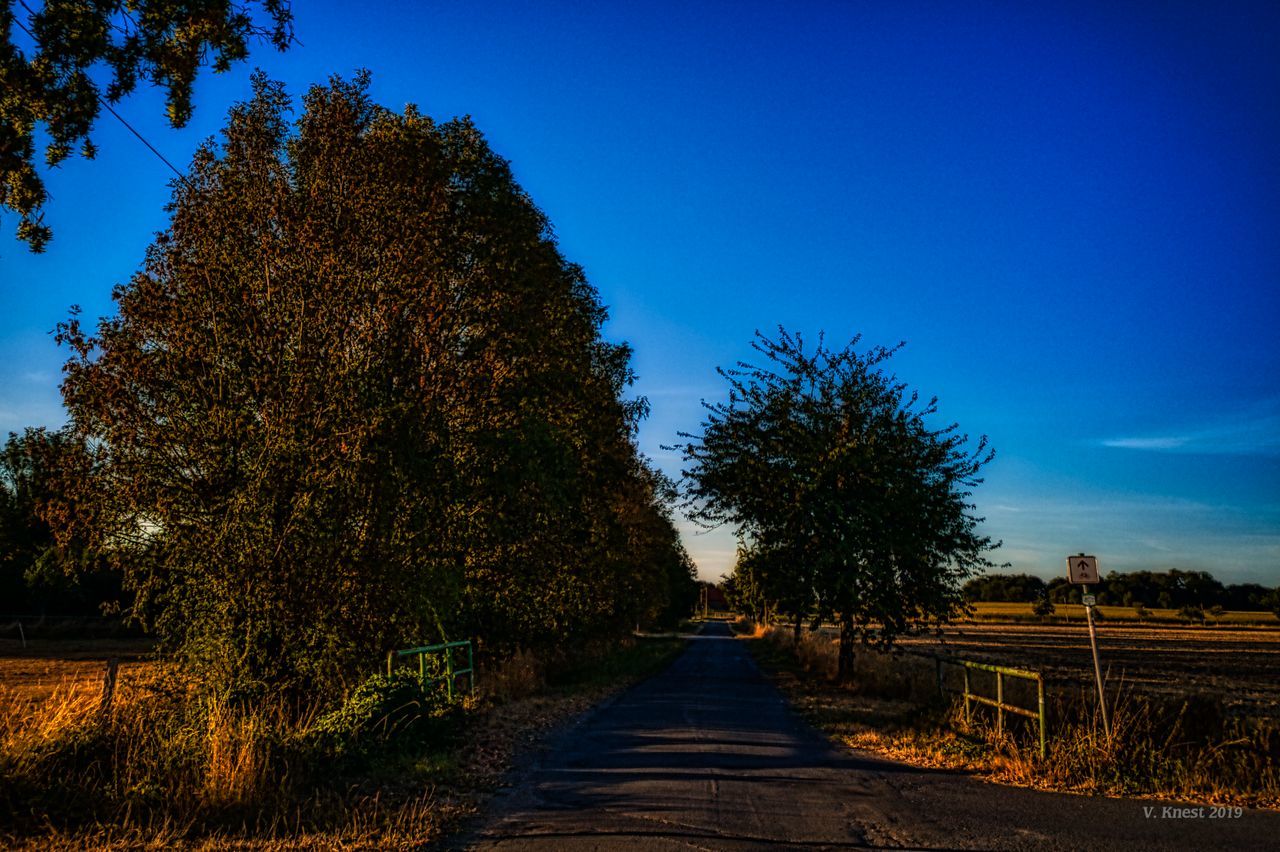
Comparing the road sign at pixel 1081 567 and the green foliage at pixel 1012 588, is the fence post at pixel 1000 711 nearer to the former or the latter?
the road sign at pixel 1081 567

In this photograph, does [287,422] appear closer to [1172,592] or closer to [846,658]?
[846,658]

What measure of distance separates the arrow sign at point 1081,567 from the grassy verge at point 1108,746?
177 centimetres

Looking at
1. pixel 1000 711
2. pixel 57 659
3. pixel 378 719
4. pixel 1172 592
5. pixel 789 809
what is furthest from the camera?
pixel 1172 592

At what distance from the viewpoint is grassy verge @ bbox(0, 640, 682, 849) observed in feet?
22.7

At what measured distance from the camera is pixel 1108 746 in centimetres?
1009

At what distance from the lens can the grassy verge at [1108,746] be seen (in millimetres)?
9391

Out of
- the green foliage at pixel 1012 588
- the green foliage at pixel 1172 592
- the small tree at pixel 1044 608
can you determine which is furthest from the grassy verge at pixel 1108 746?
the green foliage at pixel 1012 588

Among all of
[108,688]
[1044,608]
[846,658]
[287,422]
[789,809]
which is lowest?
[1044,608]

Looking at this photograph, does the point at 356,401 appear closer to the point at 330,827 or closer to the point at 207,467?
the point at 207,467

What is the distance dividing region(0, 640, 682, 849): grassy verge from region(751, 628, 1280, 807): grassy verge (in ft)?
20.2

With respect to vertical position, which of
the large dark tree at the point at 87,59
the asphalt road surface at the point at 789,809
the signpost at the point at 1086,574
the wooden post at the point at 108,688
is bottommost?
the asphalt road surface at the point at 789,809

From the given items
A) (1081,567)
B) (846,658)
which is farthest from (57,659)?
(1081,567)

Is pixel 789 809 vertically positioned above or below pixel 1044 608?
above

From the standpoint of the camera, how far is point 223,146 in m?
12.3
